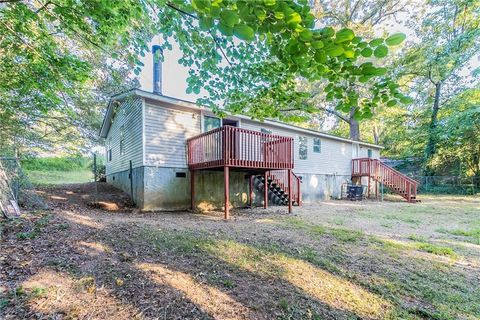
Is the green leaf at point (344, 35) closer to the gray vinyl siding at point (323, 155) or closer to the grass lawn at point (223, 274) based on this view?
the grass lawn at point (223, 274)

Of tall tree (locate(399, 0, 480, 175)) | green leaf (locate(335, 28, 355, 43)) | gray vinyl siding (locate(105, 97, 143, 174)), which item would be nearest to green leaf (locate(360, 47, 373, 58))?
green leaf (locate(335, 28, 355, 43))

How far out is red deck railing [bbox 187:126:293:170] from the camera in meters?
8.20

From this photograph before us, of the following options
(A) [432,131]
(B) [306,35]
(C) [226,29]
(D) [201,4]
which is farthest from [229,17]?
(A) [432,131]

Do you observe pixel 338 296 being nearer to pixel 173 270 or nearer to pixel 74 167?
pixel 173 270

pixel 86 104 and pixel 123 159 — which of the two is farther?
pixel 86 104

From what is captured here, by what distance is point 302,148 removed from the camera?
47.4 feet

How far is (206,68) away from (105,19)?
6.36 feet

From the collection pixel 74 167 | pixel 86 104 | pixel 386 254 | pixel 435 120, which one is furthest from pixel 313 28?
pixel 74 167

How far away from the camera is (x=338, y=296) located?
3.03 metres

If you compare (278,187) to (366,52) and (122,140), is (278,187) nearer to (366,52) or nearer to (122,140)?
(122,140)

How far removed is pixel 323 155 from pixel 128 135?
37.3ft


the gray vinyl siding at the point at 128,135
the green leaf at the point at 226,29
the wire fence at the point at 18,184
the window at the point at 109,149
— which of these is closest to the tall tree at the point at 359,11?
the gray vinyl siding at the point at 128,135

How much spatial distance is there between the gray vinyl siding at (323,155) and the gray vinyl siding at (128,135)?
5.01 metres

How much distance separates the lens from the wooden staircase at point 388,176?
14.5m
